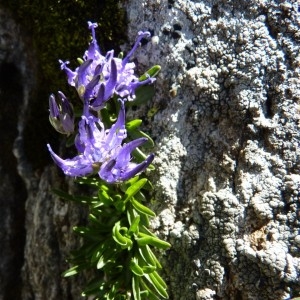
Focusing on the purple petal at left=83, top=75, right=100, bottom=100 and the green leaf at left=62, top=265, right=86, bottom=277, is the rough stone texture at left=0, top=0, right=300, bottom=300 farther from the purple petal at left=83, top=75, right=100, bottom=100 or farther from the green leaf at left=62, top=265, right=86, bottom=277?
the purple petal at left=83, top=75, right=100, bottom=100

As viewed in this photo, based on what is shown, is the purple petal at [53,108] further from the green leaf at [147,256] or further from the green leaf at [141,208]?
the green leaf at [147,256]

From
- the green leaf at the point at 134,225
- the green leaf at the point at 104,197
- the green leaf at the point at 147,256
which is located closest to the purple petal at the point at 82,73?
the green leaf at the point at 104,197

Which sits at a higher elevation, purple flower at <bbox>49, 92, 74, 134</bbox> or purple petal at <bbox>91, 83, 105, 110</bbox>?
purple petal at <bbox>91, 83, 105, 110</bbox>

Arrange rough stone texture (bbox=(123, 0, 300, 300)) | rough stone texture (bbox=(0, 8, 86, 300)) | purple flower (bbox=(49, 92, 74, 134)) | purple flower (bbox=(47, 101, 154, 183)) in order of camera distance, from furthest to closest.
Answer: rough stone texture (bbox=(0, 8, 86, 300)), rough stone texture (bbox=(123, 0, 300, 300)), purple flower (bbox=(49, 92, 74, 134)), purple flower (bbox=(47, 101, 154, 183))

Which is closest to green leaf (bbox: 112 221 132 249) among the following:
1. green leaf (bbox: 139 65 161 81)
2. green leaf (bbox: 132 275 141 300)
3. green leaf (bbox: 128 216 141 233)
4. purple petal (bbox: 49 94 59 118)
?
green leaf (bbox: 128 216 141 233)

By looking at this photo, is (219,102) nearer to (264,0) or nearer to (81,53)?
(264,0)

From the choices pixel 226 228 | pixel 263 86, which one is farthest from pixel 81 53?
pixel 226 228
